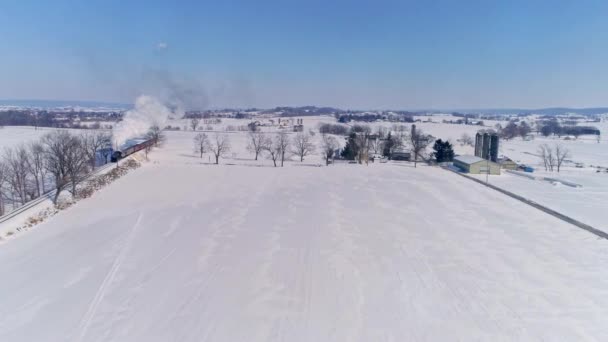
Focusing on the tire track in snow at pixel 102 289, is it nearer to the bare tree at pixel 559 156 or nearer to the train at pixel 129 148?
the train at pixel 129 148

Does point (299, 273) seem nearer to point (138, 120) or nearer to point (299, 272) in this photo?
point (299, 272)

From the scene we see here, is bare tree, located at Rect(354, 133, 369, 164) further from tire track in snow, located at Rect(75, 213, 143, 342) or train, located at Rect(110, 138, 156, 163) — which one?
tire track in snow, located at Rect(75, 213, 143, 342)

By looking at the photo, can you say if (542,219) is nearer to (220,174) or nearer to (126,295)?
(126,295)

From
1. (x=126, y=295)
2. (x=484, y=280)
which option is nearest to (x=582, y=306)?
(x=484, y=280)

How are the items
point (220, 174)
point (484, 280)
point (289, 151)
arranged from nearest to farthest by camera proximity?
point (484, 280)
point (220, 174)
point (289, 151)

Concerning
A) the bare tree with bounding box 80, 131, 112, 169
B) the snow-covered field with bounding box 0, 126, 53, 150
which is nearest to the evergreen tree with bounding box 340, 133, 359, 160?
the bare tree with bounding box 80, 131, 112, 169

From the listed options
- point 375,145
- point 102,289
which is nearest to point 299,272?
point 102,289
